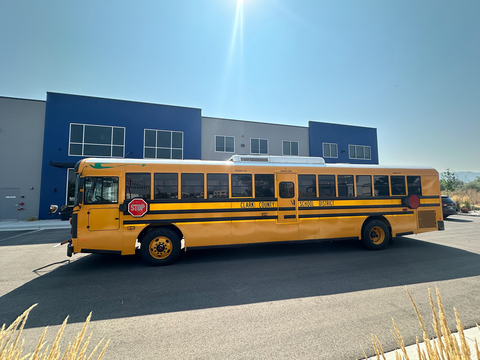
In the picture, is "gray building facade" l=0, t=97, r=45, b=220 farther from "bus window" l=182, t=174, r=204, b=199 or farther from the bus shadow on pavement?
"bus window" l=182, t=174, r=204, b=199

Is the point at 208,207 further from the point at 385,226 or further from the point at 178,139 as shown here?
the point at 178,139

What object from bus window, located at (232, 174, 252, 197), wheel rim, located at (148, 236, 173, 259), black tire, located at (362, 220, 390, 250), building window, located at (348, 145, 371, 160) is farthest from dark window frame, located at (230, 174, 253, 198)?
building window, located at (348, 145, 371, 160)

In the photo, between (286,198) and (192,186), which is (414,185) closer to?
(286,198)

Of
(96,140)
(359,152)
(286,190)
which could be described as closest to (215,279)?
(286,190)

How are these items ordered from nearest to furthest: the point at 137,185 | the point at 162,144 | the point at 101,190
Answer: the point at 101,190, the point at 137,185, the point at 162,144

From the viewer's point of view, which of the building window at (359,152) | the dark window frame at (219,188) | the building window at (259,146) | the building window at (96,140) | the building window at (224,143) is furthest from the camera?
the building window at (359,152)

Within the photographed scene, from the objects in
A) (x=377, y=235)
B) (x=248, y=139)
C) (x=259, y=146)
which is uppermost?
(x=248, y=139)

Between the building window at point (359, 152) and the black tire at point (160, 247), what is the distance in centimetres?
2548

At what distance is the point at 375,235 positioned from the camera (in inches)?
306

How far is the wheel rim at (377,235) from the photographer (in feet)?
25.2

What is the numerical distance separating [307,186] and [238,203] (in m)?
2.26

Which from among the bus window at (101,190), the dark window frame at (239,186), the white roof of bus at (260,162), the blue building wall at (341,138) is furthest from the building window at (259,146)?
the bus window at (101,190)

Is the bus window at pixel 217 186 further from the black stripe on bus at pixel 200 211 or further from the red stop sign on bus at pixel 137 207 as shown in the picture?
the red stop sign on bus at pixel 137 207

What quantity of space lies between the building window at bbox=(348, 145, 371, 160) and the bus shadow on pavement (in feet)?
68.9
